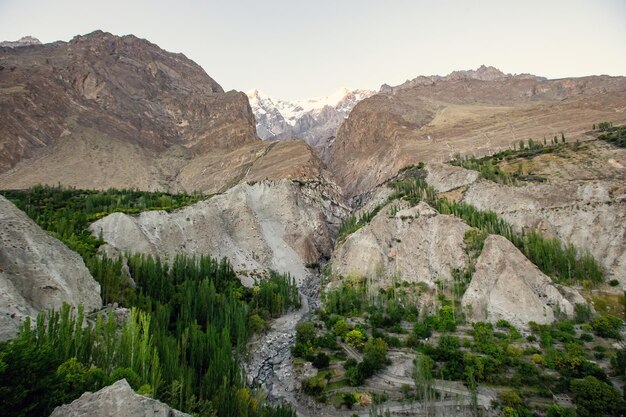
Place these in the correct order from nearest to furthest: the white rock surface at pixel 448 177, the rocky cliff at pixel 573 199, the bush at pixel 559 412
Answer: the bush at pixel 559 412, the rocky cliff at pixel 573 199, the white rock surface at pixel 448 177

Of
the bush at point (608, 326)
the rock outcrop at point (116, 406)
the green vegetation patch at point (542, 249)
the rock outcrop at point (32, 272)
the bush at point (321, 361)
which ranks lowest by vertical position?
the bush at point (608, 326)

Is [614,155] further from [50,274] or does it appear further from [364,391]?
[50,274]

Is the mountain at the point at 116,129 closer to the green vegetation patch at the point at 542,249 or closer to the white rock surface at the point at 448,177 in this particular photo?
the white rock surface at the point at 448,177

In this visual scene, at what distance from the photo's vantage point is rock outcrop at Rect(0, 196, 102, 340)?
21047 millimetres

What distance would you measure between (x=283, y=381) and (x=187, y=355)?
30.5 ft

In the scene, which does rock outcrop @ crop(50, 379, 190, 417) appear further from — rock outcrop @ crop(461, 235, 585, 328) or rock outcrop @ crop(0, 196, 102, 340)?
rock outcrop @ crop(461, 235, 585, 328)

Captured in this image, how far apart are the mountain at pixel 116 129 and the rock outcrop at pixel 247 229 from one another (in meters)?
18.5

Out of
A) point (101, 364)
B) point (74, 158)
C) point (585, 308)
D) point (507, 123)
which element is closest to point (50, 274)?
point (101, 364)

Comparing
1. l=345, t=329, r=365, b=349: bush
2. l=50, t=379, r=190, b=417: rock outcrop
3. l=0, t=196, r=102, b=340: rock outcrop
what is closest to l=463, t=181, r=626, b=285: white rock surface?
l=345, t=329, r=365, b=349: bush

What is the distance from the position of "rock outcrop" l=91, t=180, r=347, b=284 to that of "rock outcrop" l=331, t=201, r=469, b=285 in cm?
1238

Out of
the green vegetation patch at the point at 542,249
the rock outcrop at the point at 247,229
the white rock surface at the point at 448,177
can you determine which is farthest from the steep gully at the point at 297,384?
the white rock surface at the point at 448,177

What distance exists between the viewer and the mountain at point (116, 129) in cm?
11981

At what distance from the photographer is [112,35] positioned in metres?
186

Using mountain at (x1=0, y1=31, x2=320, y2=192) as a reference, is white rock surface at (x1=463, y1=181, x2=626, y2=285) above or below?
below
